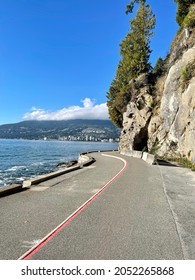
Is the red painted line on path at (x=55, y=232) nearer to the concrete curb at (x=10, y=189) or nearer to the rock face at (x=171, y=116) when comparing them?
the concrete curb at (x=10, y=189)

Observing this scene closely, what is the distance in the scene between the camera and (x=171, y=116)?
3512cm

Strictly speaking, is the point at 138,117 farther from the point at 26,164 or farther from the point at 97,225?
the point at 97,225

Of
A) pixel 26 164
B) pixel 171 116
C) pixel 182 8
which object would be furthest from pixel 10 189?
pixel 182 8

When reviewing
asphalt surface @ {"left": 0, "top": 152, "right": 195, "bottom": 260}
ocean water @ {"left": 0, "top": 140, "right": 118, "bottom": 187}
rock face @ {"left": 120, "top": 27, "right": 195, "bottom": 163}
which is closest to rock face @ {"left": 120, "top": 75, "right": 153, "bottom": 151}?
rock face @ {"left": 120, "top": 27, "right": 195, "bottom": 163}

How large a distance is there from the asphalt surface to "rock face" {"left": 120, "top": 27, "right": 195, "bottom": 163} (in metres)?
16.2

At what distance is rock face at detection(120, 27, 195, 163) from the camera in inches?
1141

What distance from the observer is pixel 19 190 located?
13570mm

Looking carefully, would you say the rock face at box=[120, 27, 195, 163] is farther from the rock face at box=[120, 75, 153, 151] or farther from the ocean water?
the ocean water

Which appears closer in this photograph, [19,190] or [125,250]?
[125,250]

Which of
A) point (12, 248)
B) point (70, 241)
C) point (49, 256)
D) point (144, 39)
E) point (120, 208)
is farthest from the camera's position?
point (144, 39)

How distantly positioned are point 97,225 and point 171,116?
96.2ft
